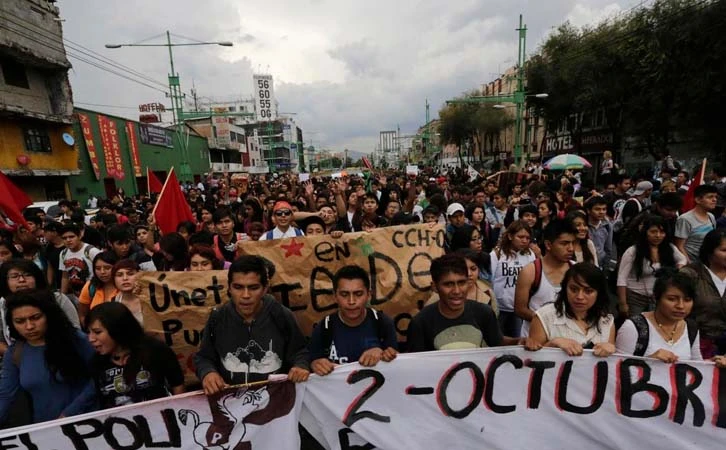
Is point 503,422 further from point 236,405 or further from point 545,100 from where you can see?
point 545,100

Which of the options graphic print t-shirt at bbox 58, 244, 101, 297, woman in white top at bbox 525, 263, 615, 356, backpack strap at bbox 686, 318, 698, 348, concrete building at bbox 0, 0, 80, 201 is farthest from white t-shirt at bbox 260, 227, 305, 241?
concrete building at bbox 0, 0, 80, 201

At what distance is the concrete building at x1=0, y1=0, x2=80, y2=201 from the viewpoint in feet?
54.3

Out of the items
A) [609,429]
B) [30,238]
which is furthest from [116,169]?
[609,429]

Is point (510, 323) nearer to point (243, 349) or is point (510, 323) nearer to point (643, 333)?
point (643, 333)

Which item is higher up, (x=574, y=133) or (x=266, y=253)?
(x=574, y=133)

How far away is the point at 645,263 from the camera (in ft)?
11.8

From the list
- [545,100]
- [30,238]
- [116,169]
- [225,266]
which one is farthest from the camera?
[545,100]

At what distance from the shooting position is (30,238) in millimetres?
5352

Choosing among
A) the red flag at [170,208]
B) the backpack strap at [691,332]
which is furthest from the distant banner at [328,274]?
the red flag at [170,208]

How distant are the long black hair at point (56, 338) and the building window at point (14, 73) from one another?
20748 mm

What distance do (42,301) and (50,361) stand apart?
0.38 meters

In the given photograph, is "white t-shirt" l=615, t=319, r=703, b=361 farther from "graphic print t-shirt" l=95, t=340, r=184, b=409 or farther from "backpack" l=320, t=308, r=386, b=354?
"graphic print t-shirt" l=95, t=340, r=184, b=409

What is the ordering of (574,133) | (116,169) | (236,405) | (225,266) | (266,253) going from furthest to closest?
(574,133) < (116,169) < (225,266) < (266,253) < (236,405)

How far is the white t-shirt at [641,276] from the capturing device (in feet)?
11.6
